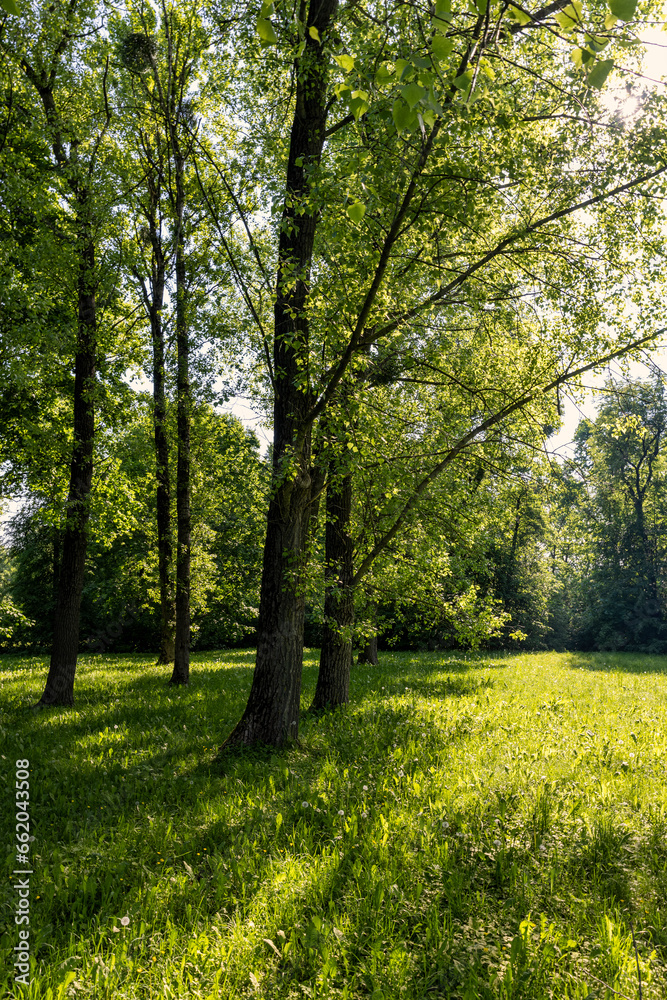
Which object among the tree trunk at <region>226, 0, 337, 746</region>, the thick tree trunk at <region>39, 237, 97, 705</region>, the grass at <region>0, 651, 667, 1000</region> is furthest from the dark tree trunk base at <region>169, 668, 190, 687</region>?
the tree trunk at <region>226, 0, 337, 746</region>

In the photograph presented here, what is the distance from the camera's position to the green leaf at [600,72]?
202 centimetres

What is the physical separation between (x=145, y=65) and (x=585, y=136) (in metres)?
8.61

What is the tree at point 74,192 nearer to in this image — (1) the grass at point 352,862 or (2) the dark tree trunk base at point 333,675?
(1) the grass at point 352,862

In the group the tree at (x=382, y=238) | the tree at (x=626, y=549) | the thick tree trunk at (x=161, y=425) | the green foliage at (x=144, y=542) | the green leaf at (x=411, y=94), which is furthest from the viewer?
the tree at (x=626, y=549)

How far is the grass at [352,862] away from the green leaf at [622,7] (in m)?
3.71

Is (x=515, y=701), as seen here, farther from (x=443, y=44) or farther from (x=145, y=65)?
(x=145, y=65)

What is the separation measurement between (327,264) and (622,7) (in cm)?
610

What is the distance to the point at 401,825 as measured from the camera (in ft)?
15.8

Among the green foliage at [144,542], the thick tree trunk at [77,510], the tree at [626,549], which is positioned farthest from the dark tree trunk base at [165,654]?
the tree at [626,549]

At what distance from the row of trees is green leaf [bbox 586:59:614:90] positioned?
0.05 feet

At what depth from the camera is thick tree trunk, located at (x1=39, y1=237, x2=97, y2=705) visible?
10383 millimetres

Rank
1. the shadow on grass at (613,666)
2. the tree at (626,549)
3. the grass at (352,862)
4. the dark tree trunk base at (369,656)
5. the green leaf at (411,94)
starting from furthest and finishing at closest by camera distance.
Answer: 1. the tree at (626,549)
2. the dark tree trunk base at (369,656)
3. the shadow on grass at (613,666)
4. the grass at (352,862)
5. the green leaf at (411,94)

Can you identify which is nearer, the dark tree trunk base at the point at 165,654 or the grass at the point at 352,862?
the grass at the point at 352,862

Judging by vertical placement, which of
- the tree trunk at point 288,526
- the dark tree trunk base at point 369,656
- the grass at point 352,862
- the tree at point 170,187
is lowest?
the dark tree trunk base at point 369,656
